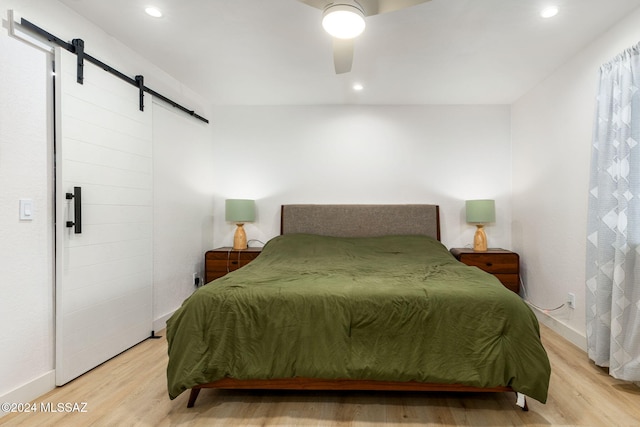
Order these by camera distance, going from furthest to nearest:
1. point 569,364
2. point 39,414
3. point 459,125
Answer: point 459,125, point 569,364, point 39,414

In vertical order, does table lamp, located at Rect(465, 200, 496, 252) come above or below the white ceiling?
below

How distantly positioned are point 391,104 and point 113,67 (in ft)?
9.56

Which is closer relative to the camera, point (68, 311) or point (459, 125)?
point (68, 311)

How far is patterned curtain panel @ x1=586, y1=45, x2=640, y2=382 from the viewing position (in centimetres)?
196

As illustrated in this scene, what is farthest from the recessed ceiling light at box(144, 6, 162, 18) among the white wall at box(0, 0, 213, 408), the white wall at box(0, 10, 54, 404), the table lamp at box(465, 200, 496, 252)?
the table lamp at box(465, 200, 496, 252)

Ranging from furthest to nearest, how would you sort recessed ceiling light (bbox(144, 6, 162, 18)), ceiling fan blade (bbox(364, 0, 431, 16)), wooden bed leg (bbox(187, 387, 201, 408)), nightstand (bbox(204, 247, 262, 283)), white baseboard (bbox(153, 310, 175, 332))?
nightstand (bbox(204, 247, 262, 283)) < white baseboard (bbox(153, 310, 175, 332)) < recessed ceiling light (bbox(144, 6, 162, 18)) < wooden bed leg (bbox(187, 387, 201, 408)) < ceiling fan blade (bbox(364, 0, 431, 16))

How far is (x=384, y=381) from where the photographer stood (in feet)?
5.68

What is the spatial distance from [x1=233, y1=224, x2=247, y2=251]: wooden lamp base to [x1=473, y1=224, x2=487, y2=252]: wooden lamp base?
2696 millimetres

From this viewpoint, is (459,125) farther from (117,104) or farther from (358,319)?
(117,104)

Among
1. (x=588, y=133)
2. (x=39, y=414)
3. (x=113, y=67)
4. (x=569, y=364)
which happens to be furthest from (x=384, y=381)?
(x=113, y=67)

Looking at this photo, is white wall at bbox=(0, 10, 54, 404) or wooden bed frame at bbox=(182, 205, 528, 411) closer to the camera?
white wall at bbox=(0, 10, 54, 404)

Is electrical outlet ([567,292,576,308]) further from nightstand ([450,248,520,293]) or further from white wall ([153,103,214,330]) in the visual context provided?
white wall ([153,103,214,330])

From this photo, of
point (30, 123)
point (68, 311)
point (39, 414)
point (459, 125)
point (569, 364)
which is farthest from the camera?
point (459, 125)

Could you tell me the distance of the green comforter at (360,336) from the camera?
5.46 feet
